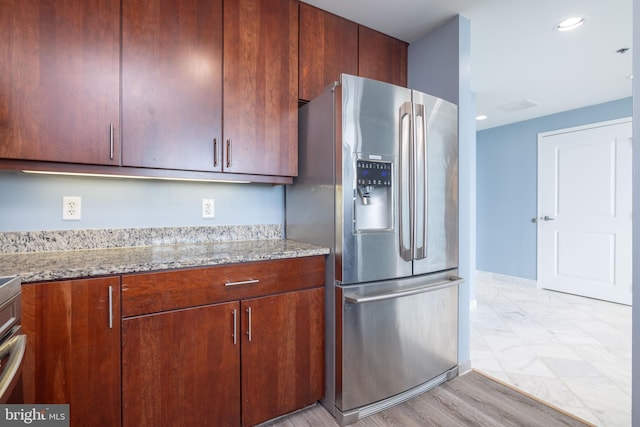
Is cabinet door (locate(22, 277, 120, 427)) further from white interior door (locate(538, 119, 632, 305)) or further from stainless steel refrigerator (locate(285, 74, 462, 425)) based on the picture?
white interior door (locate(538, 119, 632, 305))

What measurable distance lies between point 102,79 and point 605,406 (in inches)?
124

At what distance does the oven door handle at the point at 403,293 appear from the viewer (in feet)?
5.11

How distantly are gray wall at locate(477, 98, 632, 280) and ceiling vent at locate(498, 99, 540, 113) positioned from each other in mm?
629

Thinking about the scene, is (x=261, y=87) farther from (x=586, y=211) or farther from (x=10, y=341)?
(x=586, y=211)

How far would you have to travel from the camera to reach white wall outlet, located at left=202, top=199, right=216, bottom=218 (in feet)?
6.34

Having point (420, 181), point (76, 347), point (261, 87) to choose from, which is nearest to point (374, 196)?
point (420, 181)

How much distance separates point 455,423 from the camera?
5.25 feet

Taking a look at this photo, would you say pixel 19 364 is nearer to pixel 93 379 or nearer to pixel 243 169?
pixel 93 379

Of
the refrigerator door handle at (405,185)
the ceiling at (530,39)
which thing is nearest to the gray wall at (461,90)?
the ceiling at (530,39)

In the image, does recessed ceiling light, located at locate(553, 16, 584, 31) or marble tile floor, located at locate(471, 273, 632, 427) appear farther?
recessed ceiling light, located at locate(553, 16, 584, 31)

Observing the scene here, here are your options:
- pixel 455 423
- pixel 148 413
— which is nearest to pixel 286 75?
pixel 148 413

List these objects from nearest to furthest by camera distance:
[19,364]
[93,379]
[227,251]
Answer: [19,364] < [93,379] < [227,251]

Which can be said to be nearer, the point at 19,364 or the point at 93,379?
the point at 19,364

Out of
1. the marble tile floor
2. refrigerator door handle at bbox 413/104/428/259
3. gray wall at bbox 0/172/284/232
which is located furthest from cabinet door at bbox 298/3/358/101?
the marble tile floor
